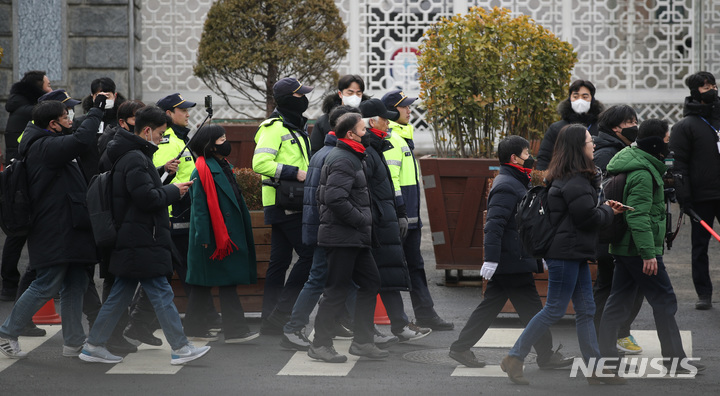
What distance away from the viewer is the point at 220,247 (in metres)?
7.84

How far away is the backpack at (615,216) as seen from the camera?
6.98m

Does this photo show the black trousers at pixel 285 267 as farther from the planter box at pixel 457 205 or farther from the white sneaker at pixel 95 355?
the planter box at pixel 457 205

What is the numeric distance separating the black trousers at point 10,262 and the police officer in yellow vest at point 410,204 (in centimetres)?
360

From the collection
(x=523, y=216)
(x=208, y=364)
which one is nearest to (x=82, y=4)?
(x=208, y=364)

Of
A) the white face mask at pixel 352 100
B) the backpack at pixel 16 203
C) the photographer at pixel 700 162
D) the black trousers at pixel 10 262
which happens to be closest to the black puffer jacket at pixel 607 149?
the photographer at pixel 700 162

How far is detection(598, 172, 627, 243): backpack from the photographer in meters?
6.98

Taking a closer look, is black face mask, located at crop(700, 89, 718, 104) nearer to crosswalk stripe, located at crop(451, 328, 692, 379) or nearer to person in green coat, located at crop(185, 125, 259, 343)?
crosswalk stripe, located at crop(451, 328, 692, 379)

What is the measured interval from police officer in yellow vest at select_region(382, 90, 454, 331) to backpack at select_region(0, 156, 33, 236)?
280 cm

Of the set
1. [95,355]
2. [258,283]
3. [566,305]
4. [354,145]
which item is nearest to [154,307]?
[95,355]

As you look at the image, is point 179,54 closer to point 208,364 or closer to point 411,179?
point 411,179

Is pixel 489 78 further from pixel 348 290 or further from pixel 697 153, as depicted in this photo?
pixel 348 290

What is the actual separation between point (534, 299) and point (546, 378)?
23.4 inches

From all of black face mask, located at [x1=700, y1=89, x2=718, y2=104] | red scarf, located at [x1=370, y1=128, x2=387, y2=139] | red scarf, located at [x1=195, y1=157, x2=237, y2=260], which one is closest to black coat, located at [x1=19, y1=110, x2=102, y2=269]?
red scarf, located at [x1=195, y1=157, x2=237, y2=260]

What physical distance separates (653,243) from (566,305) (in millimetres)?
742
